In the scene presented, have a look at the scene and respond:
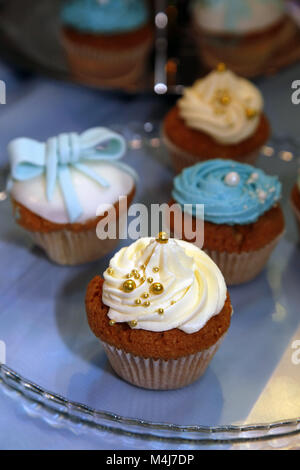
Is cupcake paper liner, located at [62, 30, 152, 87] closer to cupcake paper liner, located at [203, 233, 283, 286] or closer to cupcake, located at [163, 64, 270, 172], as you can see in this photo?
cupcake, located at [163, 64, 270, 172]

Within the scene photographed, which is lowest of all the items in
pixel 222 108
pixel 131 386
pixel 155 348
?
pixel 131 386

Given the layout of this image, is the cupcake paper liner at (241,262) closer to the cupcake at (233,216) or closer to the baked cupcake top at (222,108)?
the cupcake at (233,216)

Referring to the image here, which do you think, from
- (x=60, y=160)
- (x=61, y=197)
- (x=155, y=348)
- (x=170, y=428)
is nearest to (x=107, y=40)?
(x=60, y=160)

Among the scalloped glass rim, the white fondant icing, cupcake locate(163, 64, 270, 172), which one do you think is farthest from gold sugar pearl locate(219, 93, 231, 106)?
the scalloped glass rim

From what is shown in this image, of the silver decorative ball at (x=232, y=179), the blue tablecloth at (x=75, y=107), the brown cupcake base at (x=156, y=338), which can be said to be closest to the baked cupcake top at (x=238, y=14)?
the blue tablecloth at (x=75, y=107)

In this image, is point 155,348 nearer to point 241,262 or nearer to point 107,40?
point 241,262

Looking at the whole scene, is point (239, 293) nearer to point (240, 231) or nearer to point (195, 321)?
point (240, 231)
